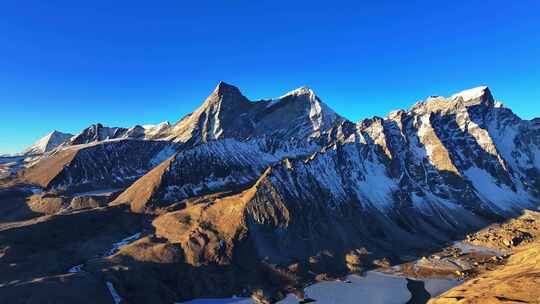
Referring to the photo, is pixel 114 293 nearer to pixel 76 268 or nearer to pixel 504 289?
pixel 76 268

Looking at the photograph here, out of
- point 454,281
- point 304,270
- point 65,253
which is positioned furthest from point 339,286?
point 65,253

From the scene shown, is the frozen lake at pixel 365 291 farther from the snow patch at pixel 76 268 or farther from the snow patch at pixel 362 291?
the snow patch at pixel 76 268

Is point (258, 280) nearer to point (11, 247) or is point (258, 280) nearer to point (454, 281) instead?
point (454, 281)

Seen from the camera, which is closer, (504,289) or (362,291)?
(504,289)

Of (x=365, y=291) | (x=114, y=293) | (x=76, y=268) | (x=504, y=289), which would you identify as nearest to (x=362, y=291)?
(x=365, y=291)

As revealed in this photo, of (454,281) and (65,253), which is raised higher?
(65,253)

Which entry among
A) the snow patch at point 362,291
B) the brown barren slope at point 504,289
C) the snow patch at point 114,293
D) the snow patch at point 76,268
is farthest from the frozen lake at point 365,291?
the snow patch at point 76,268

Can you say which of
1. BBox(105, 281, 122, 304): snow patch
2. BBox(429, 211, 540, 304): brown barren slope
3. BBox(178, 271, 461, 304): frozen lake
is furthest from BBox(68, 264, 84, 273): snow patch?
BBox(429, 211, 540, 304): brown barren slope

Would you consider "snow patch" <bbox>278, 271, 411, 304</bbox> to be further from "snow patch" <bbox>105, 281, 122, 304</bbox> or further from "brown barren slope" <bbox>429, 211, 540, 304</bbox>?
"snow patch" <bbox>105, 281, 122, 304</bbox>

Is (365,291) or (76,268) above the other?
(76,268)
